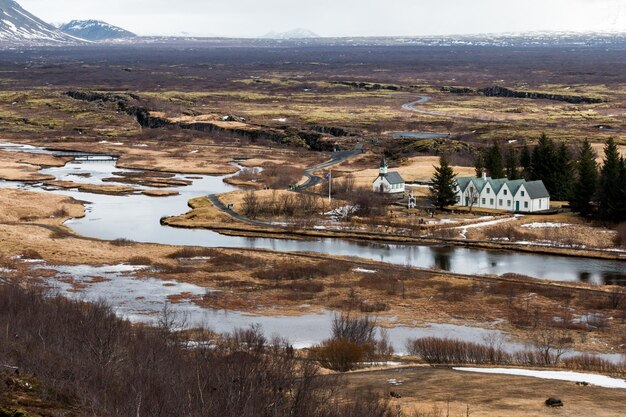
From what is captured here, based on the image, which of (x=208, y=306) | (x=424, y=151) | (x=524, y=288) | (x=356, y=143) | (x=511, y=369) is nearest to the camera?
(x=511, y=369)

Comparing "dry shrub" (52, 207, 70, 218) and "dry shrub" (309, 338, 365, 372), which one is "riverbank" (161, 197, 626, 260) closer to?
"dry shrub" (52, 207, 70, 218)

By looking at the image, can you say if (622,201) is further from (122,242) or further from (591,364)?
(591,364)

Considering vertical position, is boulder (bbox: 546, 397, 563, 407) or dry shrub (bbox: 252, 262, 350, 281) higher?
boulder (bbox: 546, 397, 563, 407)

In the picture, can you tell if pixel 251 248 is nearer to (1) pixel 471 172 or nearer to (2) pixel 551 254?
(2) pixel 551 254

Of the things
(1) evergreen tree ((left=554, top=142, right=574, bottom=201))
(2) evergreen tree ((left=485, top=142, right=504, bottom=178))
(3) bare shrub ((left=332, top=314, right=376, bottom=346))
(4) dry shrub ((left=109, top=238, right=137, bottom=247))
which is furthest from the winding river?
(2) evergreen tree ((left=485, top=142, right=504, bottom=178))

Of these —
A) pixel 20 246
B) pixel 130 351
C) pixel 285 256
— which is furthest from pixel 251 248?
pixel 130 351

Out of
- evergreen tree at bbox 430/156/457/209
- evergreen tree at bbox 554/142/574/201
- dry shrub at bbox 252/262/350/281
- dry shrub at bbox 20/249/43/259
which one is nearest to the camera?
dry shrub at bbox 252/262/350/281
